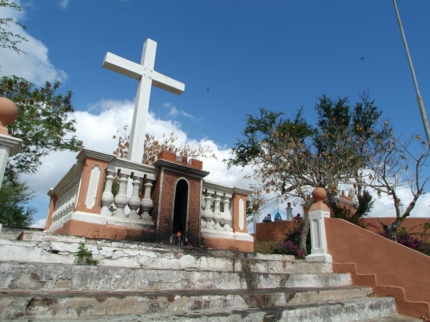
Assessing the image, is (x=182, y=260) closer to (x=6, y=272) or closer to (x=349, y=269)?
(x=6, y=272)

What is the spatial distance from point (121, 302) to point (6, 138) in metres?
2.14

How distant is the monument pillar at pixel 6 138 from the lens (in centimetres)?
323

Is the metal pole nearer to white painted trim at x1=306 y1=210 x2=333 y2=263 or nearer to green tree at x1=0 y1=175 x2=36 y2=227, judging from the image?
white painted trim at x1=306 y1=210 x2=333 y2=263

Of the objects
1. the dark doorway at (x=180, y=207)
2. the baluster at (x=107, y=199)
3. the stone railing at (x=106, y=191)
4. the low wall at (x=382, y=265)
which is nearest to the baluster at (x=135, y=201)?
the stone railing at (x=106, y=191)

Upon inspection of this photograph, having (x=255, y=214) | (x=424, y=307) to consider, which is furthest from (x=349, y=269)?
(x=255, y=214)

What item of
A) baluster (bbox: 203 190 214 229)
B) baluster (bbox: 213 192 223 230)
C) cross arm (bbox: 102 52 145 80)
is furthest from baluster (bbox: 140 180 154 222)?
cross arm (bbox: 102 52 145 80)

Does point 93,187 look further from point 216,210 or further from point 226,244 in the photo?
point 226,244

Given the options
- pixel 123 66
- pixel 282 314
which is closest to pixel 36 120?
pixel 123 66

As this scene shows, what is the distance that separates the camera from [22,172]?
13.4 meters

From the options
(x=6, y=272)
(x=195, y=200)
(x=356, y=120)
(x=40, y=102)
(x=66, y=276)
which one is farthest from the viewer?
(x=356, y=120)

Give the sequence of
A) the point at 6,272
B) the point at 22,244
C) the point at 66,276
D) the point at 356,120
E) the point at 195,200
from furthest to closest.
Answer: the point at 356,120
the point at 195,200
the point at 22,244
the point at 66,276
the point at 6,272

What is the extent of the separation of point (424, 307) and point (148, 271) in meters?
4.08

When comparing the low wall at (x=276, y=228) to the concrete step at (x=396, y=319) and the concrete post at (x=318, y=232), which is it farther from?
the concrete step at (x=396, y=319)

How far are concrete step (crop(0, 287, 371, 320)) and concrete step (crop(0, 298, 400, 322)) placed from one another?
0.02 m
